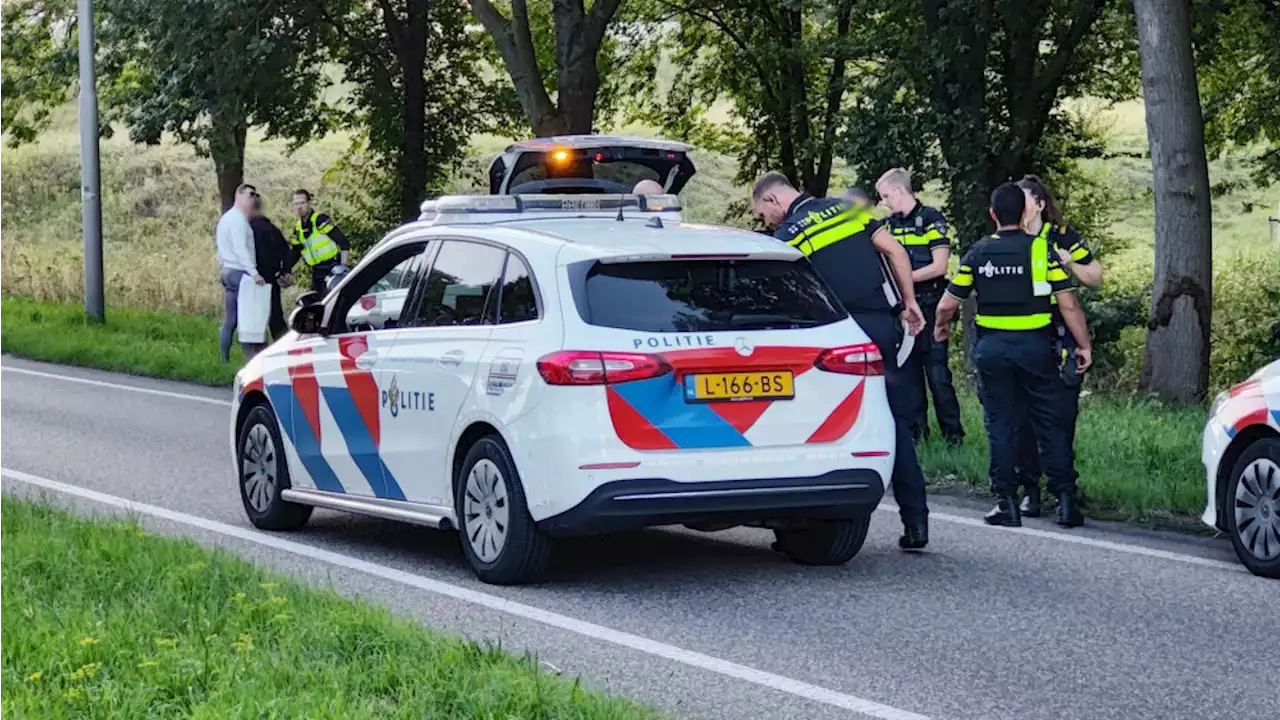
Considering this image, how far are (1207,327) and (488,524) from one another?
10302 mm

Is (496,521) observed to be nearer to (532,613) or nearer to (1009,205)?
(532,613)

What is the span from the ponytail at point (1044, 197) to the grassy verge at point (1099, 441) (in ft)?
4.78

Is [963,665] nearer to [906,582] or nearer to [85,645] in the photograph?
[906,582]

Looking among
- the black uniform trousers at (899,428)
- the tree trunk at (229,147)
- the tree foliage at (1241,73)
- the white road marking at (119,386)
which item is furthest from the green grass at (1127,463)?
the tree trunk at (229,147)

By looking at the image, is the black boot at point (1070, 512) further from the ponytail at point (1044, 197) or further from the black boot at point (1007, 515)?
the ponytail at point (1044, 197)

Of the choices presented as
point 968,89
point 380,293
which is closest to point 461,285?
point 380,293

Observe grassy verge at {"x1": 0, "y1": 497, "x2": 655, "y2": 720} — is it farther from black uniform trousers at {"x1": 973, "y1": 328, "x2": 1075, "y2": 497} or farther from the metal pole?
the metal pole

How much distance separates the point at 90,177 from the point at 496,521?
18.1 m

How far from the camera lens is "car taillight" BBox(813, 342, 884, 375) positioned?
834 cm

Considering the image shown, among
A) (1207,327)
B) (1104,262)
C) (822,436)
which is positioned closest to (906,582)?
(822,436)

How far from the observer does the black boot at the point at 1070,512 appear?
1012 cm

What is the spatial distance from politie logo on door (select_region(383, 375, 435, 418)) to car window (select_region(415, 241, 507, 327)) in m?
0.32

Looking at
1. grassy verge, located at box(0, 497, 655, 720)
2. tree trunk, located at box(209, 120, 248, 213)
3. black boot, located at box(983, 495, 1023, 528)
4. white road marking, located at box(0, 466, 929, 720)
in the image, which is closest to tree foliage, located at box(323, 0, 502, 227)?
tree trunk, located at box(209, 120, 248, 213)

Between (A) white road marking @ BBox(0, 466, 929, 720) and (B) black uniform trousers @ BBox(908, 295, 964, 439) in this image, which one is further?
(B) black uniform trousers @ BBox(908, 295, 964, 439)
